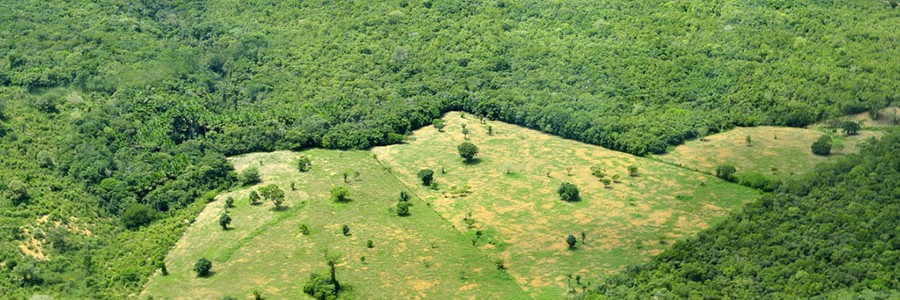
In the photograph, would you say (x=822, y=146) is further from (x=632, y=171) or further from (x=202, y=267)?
(x=202, y=267)

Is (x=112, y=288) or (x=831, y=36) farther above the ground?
(x=831, y=36)

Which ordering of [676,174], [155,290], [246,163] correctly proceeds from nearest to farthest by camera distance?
1. [155,290]
2. [676,174]
3. [246,163]

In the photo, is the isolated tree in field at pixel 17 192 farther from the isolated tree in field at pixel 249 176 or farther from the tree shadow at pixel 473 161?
the tree shadow at pixel 473 161

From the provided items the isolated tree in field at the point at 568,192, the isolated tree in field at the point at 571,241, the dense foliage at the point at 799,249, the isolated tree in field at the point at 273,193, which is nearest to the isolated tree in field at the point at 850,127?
the dense foliage at the point at 799,249

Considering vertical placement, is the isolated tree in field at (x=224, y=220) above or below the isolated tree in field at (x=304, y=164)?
below

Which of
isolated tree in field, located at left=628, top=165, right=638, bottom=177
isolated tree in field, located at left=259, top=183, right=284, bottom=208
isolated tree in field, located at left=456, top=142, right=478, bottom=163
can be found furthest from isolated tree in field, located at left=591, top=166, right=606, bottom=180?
isolated tree in field, located at left=259, top=183, right=284, bottom=208

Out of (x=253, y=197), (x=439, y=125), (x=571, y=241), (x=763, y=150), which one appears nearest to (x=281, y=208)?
(x=253, y=197)

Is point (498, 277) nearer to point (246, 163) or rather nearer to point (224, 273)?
point (224, 273)

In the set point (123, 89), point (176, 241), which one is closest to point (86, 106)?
point (123, 89)
